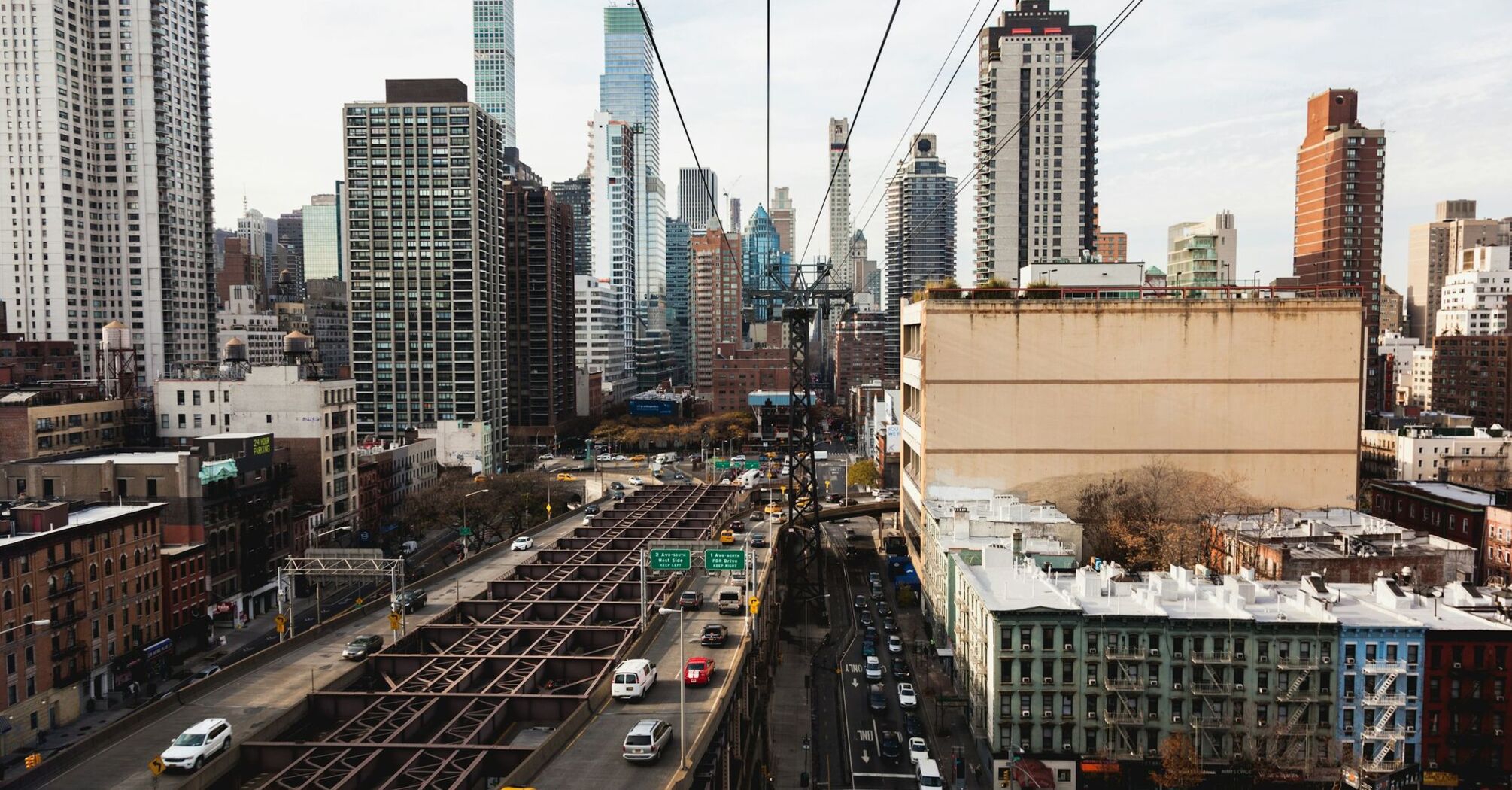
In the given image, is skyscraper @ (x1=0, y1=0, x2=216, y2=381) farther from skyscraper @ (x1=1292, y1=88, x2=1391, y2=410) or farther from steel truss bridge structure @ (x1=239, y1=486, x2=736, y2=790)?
skyscraper @ (x1=1292, y1=88, x2=1391, y2=410)

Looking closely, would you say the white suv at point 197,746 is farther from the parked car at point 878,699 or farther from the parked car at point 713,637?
the parked car at point 878,699

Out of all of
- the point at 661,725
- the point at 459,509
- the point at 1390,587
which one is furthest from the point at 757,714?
the point at 459,509

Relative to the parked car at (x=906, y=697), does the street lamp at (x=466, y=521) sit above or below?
above

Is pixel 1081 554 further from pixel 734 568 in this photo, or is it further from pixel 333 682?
pixel 333 682

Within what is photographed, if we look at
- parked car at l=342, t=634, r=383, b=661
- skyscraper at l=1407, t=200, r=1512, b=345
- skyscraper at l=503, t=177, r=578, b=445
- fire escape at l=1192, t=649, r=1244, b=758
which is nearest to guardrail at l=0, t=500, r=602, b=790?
parked car at l=342, t=634, r=383, b=661

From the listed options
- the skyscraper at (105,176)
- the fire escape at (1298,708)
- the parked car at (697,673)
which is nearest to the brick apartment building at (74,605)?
the parked car at (697,673)

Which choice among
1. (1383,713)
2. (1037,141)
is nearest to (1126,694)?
(1383,713)
